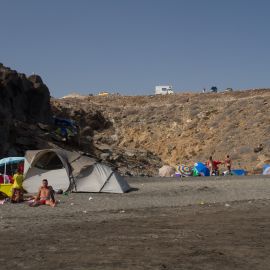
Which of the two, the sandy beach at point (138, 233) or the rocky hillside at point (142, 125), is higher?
the rocky hillside at point (142, 125)

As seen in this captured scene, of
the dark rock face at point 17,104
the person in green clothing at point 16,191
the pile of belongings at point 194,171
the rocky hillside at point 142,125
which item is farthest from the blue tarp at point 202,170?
the person in green clothing at point 16,191

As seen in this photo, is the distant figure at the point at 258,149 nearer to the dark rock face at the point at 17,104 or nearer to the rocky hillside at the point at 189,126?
the rocky hillside at the point at 189,126

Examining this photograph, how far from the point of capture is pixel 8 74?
3841cm

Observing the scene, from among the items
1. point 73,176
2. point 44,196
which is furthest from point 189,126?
point 44,196

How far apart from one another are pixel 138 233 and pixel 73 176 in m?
11.2

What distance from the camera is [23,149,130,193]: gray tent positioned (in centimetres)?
2245

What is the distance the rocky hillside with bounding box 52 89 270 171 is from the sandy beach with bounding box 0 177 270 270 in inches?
1113

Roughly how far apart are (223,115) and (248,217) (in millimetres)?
45741

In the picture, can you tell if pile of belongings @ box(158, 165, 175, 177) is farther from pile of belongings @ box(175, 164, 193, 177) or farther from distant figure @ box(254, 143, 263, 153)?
distant figure @ box(254, 143, 263, 153)

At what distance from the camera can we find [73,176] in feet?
73.9

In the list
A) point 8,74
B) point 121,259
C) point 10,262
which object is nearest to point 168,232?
point 121,259

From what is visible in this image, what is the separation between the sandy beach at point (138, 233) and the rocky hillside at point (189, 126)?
2828 cm

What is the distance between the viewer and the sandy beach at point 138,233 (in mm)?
8430

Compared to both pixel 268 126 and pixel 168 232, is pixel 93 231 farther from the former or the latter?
pixel 268 126
